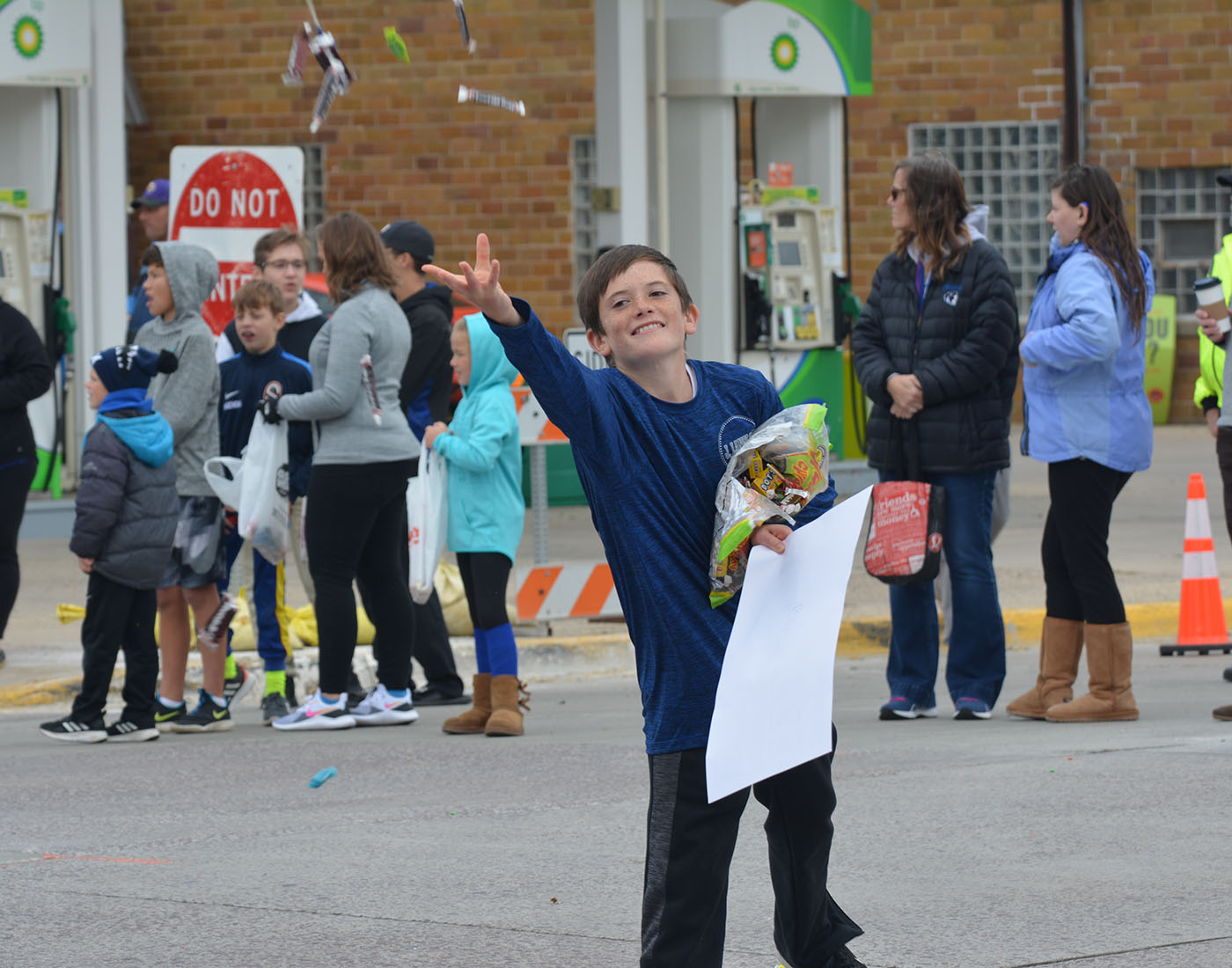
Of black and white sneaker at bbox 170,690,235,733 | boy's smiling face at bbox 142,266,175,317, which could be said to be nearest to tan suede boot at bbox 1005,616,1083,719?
black and white sneaker at bbox 170,690,235,733

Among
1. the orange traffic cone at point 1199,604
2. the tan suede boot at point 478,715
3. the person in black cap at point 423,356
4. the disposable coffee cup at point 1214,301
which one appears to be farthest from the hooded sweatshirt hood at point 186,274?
the orange traffic cone at point 1199,604

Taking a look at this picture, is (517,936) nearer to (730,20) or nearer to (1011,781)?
(1011,781)

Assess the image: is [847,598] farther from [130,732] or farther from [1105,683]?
[130,732]

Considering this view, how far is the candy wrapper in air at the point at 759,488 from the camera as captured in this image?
3598mm

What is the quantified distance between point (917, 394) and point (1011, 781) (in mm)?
1613

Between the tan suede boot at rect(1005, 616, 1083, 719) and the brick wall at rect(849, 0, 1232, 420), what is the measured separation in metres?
14.2

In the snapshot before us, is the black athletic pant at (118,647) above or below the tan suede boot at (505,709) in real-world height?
above

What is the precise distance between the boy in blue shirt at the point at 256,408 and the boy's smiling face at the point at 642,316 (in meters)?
4.19

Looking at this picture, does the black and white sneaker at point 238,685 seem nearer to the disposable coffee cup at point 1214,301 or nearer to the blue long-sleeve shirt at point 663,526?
the disposable coffee cup at point 1214,301

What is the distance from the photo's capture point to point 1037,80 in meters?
21.5

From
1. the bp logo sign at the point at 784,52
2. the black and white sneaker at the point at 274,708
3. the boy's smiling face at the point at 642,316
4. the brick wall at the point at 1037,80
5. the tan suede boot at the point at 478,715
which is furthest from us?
the brick wall at the point at 1037,80

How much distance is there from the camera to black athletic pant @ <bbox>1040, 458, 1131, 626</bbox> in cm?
720

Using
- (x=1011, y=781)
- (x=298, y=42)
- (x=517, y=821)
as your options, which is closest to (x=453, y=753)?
(x=517, y=821)

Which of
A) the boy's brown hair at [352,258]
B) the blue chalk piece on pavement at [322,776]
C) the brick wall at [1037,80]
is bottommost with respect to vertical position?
the blue chalk piece on pavement at [322,776]
